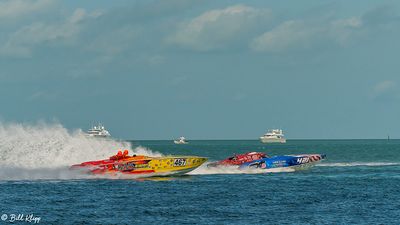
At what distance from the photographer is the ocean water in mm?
37562

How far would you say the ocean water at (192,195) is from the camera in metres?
37.6

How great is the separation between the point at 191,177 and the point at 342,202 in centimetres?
1887

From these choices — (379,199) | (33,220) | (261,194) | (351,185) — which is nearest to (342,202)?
(379,199)

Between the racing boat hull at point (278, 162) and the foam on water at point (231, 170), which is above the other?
the racing boat hull at point (278, 162)

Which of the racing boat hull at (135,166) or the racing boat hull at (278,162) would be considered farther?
the racing boat hull at (278,162)

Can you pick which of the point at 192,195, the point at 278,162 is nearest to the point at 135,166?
the point at 192,195

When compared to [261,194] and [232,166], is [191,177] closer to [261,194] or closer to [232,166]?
[232,166]

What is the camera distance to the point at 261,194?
47.0 m

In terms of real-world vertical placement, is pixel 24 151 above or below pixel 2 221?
above

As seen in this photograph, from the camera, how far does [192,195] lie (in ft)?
152
